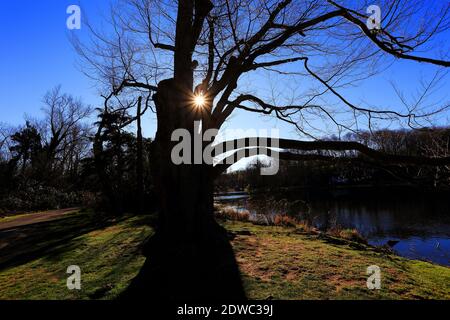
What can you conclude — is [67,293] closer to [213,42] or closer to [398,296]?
[398,296]

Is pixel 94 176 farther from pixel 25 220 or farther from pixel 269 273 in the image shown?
pixel 269 273

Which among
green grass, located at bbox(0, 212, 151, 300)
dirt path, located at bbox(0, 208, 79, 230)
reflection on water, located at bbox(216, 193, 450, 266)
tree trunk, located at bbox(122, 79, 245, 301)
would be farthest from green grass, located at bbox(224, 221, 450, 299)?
dirt path, located at bbox(0, 208, 79, 230)

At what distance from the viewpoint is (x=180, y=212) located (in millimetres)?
6418

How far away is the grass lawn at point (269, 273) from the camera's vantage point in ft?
14.2

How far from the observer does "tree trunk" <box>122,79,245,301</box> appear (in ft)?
17.9

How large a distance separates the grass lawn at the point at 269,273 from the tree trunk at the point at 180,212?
14.1 inches

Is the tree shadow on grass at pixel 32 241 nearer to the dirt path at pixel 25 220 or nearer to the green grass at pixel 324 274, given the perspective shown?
the dirt path at pixel 25 220

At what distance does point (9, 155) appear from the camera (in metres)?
37.2

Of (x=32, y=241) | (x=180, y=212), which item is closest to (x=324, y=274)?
(x=180, y=212)

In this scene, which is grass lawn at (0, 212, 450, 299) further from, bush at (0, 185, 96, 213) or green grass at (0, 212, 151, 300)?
bush at (0, 185, 96, 213)

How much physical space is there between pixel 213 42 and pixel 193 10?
914 millimetres

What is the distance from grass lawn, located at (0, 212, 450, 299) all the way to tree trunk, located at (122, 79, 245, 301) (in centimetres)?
36
